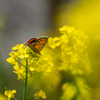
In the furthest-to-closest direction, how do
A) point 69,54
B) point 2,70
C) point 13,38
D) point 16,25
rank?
point 16,25 → point 13,38 → point 2,70 → point 69,54

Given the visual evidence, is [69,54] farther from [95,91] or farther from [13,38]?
[13,38]

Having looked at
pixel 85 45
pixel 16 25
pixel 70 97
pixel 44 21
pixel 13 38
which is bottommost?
pixel 70 97

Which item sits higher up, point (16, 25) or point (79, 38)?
point (16, 25)

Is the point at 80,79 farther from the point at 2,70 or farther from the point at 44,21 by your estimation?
the point at 44,21

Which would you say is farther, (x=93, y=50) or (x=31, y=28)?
(x=31, y=28)

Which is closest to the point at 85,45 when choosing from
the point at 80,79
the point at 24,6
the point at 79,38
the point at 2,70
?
the point at 79,38

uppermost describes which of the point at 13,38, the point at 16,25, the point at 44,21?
the point at 44,21

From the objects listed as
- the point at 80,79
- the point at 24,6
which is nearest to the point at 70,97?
the point at 80,79

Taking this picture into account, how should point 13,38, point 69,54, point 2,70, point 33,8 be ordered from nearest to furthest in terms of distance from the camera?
point 69,54
point 2,70
point 13,38
point 33,8

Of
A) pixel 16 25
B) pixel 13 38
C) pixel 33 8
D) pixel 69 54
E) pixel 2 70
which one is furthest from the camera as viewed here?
pixel 33 8
